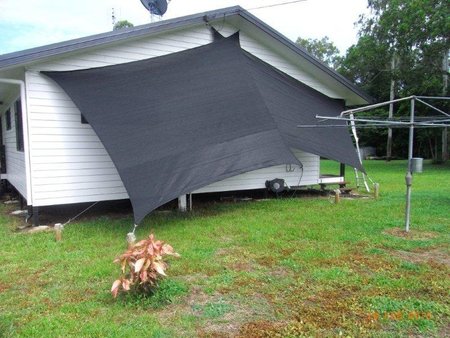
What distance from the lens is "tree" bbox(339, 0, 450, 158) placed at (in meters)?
19.5

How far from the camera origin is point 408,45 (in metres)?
21.0

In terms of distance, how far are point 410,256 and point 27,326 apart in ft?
14.3

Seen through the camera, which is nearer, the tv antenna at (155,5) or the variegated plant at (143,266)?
the variegated plant at (143,266)

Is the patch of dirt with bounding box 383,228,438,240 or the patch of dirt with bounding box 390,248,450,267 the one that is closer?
the patch of dirt with bounding box 390,248,450,267

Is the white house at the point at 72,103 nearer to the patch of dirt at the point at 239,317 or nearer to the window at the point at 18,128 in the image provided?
the window at the point at 18,128

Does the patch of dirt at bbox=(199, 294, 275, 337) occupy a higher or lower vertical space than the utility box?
lower

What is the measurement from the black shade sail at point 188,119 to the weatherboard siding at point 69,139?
360 millimetres

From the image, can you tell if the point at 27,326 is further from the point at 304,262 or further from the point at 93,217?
the point at 93,217

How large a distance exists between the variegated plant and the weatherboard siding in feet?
13.6

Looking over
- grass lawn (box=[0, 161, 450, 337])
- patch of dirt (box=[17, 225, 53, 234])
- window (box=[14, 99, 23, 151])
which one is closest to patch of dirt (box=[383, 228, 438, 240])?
grass lawn (box=[0, 161, 450, 337])

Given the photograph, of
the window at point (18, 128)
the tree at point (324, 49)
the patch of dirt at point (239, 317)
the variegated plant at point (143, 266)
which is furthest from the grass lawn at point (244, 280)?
the tree at point (324, 49)

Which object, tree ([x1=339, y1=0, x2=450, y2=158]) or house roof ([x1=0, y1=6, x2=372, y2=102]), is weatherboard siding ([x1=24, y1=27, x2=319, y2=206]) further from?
tree ([x1=339, y1=0, x2=450, y2=158])

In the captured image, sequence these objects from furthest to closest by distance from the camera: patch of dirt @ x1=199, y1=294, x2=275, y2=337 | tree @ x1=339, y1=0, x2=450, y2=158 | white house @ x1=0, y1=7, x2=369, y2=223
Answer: tree @ x1=339, y1=0, x2=450, y2=158 < white house @ x1=0, y1=7, x2=369, y2=223 < patch of dirt @ x1=199, y1=294, x2=275, y2=337

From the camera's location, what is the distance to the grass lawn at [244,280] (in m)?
3.26
